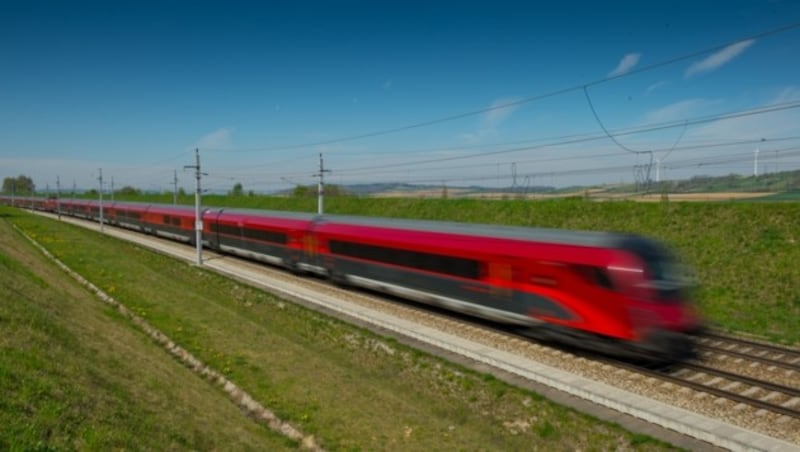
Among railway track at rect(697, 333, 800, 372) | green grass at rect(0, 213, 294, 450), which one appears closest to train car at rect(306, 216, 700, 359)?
railway track at rect(697, 333, 800, 372)

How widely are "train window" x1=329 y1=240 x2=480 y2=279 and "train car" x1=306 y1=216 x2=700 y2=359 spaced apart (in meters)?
0.04

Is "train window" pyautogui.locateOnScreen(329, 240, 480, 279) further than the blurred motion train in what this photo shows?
Yes

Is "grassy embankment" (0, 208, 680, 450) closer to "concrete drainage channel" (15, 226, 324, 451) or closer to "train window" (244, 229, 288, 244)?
"concrete drainage channel" (15, 226, 324, 451)

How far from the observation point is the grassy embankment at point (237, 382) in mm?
6637

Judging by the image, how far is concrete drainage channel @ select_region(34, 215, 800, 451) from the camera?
909 centimetres

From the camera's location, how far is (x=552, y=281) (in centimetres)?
1348

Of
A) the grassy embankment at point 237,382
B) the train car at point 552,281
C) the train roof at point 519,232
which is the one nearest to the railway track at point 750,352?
the train car at point 552,281

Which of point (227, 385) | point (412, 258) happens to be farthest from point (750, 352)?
point (227, 385)

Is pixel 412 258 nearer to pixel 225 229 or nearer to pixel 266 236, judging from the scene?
pixel 266 236

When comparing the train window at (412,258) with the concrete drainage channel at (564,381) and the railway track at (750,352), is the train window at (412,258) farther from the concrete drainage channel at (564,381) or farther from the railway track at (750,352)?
the railway track at (750,352)

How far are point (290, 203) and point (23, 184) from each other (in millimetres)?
141700

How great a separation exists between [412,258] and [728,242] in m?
13.6

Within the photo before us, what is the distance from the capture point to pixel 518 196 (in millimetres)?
33438

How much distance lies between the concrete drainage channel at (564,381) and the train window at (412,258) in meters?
2.03
